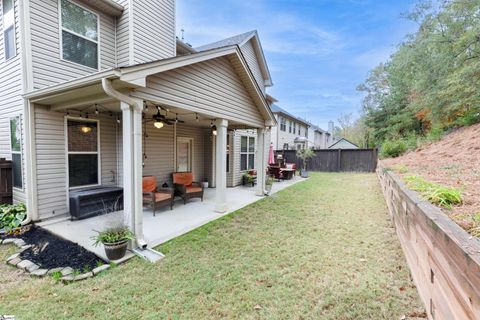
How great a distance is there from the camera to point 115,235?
3.66 metres

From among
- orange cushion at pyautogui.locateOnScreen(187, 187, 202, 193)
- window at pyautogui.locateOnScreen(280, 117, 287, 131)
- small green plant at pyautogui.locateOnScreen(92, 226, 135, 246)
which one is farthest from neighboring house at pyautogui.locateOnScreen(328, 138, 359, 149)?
small green plant at pyautogui.locateOnScreen(92, 226, 135, 246)

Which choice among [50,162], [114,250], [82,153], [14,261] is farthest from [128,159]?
[82,153]

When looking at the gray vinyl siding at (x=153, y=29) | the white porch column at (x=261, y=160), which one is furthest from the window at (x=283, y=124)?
the gray vinyl siding at (x=153, y=29)

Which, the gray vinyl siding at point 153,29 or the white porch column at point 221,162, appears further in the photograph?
the gray vinyl siding at point 153,29

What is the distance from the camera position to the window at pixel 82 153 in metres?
5.68

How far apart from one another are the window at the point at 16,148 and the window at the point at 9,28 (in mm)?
1539

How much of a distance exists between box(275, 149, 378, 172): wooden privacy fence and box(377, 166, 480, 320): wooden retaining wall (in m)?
15.1

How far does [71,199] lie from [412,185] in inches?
275

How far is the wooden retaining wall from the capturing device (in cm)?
145

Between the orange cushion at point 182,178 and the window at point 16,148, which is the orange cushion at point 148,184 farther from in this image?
the window at point 16,148

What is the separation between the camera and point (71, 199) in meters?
5.25

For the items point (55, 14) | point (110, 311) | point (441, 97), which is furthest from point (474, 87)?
point (55, 14)

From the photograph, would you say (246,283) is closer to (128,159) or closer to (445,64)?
(128,159)

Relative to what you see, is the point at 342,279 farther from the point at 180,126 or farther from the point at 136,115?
the point at 180,126
